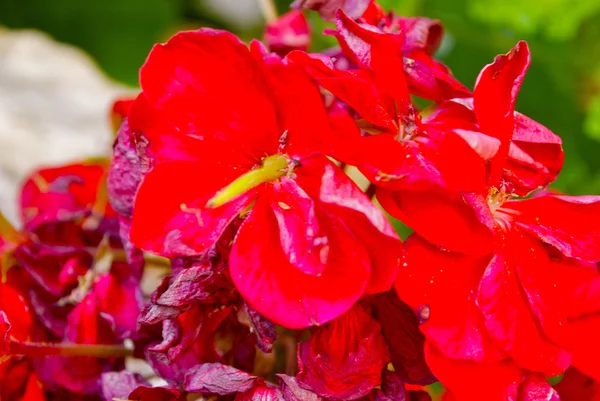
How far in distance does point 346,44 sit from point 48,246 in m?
0.21

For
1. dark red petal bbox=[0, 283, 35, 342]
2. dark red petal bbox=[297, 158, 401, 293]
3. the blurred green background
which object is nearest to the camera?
dark red petal bbox=[297, 158, 401, 293]

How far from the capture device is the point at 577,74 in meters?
0.77

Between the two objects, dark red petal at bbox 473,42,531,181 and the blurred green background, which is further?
the blurred green background

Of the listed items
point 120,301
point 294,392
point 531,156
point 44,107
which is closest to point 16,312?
point 120,301

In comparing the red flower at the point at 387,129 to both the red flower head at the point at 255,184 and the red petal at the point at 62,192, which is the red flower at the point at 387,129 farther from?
the red petal at the point at 62,192

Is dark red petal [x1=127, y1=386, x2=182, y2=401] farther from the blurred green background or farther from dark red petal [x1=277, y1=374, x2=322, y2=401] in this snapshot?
the blurred green background

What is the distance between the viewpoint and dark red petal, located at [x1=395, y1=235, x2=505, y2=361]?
284 millimetres

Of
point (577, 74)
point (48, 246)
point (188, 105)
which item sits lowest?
point (577, 74)

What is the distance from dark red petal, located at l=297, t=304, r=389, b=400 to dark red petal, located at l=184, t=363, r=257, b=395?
2 cm

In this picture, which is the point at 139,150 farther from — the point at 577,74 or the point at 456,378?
the point at 577,74

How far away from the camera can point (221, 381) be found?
30cm

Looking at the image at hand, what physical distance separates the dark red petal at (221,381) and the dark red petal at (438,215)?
0.09 meters

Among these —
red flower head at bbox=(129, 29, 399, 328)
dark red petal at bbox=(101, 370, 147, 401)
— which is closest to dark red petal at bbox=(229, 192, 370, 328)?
red flower head at bbox=(129, 29, 399, 328)

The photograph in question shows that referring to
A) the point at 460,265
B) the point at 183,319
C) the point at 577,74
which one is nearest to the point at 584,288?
the point at 460,265
